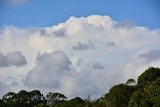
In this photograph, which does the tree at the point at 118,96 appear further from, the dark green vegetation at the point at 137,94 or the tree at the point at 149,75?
the tree at the point at 149,75

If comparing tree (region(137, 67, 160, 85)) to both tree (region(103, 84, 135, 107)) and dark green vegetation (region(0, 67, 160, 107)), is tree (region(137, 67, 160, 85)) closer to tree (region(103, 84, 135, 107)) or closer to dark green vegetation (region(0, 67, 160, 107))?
dark green vegetation (region(0, 67, 160, 107))

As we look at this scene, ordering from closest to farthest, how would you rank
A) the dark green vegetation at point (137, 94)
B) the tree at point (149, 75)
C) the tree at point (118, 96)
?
the dark green vegetation at point (137, 94) → the tree at point (118, 96) → the tree at point (149, 75)

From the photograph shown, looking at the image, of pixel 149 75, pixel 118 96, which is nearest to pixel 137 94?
pixel 118 96

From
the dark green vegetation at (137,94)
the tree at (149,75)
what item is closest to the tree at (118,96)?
the dark green vegetation at (137,94)

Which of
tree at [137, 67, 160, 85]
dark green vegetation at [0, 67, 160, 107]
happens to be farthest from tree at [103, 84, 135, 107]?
tree at [137, 67, 160, 85]

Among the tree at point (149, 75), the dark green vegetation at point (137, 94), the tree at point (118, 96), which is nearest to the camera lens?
the dark green vegetation at point (137, 94)

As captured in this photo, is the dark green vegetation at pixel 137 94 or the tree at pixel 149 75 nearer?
the dark green vegetation at pixel 137 94

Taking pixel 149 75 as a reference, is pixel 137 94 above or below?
below

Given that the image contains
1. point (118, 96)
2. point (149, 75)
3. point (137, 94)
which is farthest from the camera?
point (149, 75)

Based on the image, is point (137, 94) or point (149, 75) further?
point (149, 75)

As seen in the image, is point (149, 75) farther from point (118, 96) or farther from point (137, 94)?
point (137, 94)

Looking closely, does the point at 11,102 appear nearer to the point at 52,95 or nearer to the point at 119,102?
the point at 52,95

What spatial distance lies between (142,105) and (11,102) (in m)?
80.5

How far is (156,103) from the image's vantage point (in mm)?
92688
